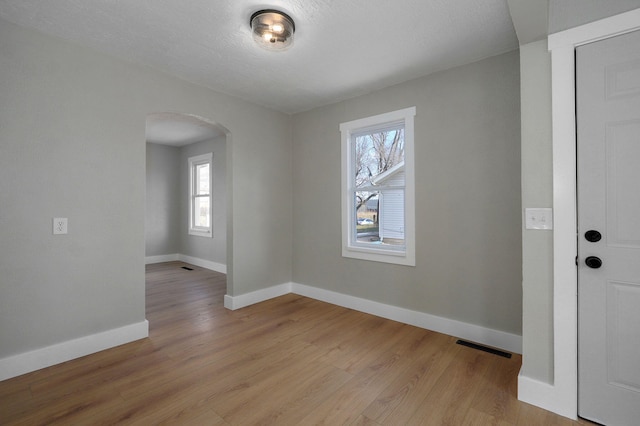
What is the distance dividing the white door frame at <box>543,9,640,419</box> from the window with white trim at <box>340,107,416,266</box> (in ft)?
4.59

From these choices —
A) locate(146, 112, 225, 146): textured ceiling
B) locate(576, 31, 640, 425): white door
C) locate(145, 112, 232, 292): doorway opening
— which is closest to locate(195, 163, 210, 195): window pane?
locate(145, 112, 232, 292): doorway opening

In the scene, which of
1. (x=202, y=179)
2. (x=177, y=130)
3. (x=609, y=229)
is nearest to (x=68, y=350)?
(x=609, y=229)

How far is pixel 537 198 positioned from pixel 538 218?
13cm

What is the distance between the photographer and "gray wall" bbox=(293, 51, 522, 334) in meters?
2.59

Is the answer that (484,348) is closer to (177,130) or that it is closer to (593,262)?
→ (593,262)

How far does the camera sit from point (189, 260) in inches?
265

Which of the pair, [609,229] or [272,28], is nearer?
[609,229]

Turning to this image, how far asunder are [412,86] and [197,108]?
7.74 feet

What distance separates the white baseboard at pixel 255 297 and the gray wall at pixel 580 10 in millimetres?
3783

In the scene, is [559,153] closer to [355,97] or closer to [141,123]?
[355,97]

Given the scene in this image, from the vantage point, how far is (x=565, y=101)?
180 centimetres

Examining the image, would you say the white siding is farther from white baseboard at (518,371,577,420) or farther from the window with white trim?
white baseboard at (518,371,577,420)

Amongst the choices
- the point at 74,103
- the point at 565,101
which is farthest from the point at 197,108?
the point at 565,101

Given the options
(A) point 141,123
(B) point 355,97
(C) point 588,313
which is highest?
(B) point 355,97
